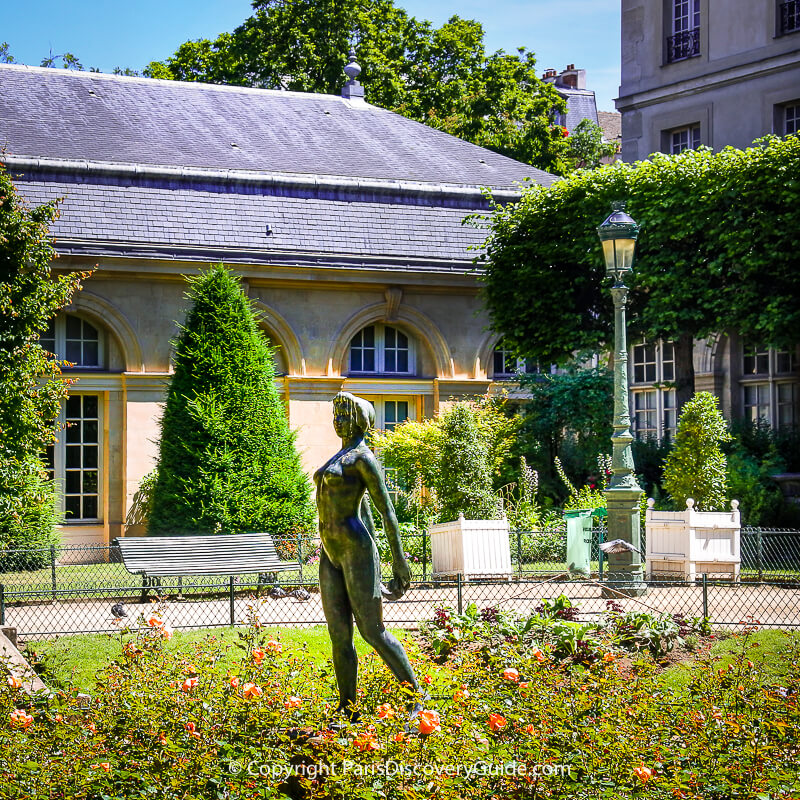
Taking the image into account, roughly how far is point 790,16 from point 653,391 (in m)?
8.02

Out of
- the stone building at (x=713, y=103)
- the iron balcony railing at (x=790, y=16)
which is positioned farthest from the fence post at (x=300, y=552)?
the iron balcony railing at (x=790, y=16)

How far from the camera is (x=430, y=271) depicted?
2117 centimetres

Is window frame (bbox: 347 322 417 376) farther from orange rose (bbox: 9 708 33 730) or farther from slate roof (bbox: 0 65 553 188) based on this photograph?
orange rose (bbox: 9 708 33 730)

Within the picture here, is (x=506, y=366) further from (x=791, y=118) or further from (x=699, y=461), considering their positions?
(x=791, y=118)

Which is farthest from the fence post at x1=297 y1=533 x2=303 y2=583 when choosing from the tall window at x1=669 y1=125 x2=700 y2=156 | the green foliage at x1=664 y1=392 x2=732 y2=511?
the tall window at x1=669 y1=125 x2=700 y2=156

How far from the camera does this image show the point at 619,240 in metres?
13.9

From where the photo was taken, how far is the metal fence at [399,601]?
473 inches

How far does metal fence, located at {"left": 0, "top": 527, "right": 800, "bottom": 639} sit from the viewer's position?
12.0m

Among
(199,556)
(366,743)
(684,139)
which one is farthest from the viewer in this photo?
(684,139)

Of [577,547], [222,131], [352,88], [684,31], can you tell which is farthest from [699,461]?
[684,31]

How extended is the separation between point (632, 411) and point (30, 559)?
47.5 feet

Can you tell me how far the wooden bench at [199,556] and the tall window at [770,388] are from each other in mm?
12381

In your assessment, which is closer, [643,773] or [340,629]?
[643,773]

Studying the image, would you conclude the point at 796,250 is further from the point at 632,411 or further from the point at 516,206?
the point at 632,411
